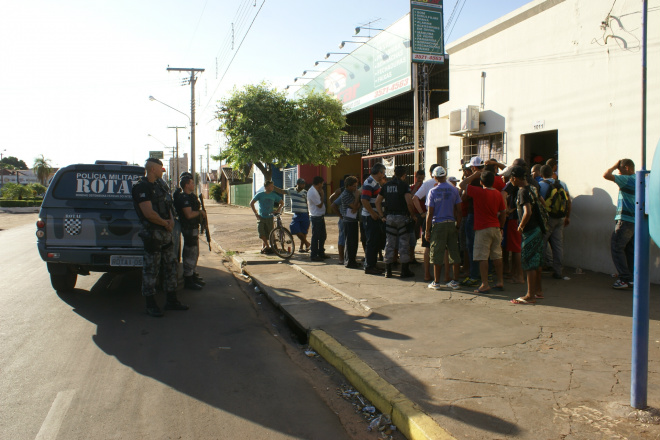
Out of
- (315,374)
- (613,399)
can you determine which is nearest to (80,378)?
(315,374)

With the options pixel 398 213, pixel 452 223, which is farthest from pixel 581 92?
pixel 398 213

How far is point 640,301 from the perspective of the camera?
3330 millimetres

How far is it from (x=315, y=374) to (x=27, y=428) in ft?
7.40

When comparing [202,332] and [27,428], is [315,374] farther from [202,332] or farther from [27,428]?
[27,428]

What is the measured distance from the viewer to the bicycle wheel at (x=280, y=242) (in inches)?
420

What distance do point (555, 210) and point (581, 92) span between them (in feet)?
7.03

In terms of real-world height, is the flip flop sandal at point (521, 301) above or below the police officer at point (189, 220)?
below

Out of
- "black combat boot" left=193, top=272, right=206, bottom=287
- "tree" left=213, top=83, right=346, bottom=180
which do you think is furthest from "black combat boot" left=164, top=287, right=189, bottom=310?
"tree" left=213, top=83, right=346, bottom=180

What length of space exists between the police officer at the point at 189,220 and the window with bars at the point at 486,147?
617cm

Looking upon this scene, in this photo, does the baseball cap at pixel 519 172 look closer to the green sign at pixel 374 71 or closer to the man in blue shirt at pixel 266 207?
the man in blue shirt at pixel 266 207

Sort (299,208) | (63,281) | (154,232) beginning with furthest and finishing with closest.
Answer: (299,208) < (63,281) < (154,232)

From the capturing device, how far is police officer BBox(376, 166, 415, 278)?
7996 millimetres

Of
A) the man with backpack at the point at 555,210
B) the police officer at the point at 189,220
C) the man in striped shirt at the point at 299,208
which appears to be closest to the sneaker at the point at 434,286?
the man with backpack at the point at 555,210

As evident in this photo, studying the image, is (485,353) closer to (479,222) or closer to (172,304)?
(479,222)
